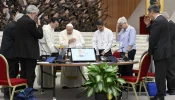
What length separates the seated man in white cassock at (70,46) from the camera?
810cm

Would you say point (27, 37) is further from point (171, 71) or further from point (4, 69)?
point (171, 71)

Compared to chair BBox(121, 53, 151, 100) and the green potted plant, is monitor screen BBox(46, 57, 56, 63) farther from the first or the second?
chair BBox(121, 53, 151, 100)

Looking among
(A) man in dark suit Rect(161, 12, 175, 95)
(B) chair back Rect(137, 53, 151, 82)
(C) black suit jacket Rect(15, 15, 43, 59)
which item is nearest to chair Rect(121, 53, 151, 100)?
(B) chair back Rect(137, 53, 151, 82)

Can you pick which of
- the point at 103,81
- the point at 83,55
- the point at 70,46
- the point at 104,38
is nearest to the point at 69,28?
the point at 70,46

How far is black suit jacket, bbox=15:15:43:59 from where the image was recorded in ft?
21.5

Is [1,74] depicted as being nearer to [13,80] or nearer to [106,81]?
[13,80]

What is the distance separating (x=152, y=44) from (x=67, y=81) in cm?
275

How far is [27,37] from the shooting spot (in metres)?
6.60

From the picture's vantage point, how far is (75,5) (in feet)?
46.9

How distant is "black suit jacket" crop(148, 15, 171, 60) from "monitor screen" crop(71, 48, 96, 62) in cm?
107

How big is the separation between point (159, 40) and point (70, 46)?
232 centimetres

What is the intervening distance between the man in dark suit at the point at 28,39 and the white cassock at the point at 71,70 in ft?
4.85

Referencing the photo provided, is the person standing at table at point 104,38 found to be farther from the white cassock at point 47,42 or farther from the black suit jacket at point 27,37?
the black suit jacket at point 27,37

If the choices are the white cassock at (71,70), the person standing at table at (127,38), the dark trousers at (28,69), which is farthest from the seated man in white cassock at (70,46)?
the dark trousers at (28,69)
